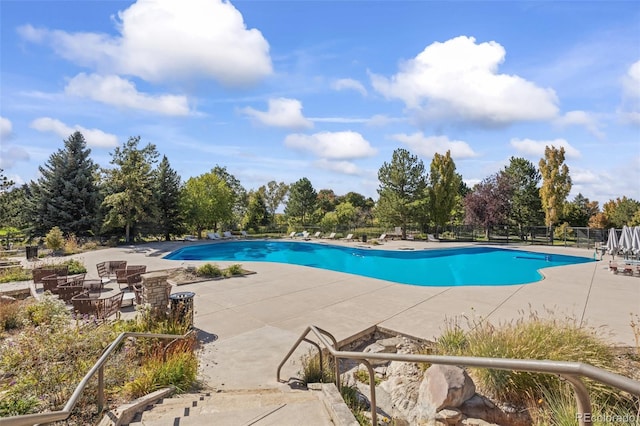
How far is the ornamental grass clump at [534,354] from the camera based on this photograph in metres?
3.75

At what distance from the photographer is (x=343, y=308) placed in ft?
25.2

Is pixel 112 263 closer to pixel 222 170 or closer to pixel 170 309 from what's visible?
pixel 170 309

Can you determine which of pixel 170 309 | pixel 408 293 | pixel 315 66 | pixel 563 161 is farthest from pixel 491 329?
pixel 563 161

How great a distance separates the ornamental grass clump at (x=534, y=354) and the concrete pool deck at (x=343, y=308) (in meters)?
0.65

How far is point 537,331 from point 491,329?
0.56 m

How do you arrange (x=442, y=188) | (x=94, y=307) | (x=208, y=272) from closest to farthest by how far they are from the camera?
1. (x=94, y=307)
2. (x=208, y=272)
3. (x=442, y=188)

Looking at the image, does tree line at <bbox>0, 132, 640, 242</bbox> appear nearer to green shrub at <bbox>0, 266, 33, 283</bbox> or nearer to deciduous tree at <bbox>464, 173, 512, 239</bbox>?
Result: deciduous tree at <bbox>464, 173, 512, 239</bbox>

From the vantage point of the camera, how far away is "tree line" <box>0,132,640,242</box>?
71.5ft

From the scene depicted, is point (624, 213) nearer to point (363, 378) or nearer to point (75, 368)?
point (363, 378)

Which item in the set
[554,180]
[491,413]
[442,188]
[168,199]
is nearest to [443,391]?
[491,413]

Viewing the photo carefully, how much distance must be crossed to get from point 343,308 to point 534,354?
14.3 feet

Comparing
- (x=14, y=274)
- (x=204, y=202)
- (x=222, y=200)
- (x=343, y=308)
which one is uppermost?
(x=222, y=200)

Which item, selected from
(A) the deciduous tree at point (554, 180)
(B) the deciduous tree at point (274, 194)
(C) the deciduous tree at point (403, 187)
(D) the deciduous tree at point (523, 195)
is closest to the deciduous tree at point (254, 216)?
(B) the deciduous tree at point (274, 194)

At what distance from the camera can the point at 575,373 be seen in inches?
50.2
